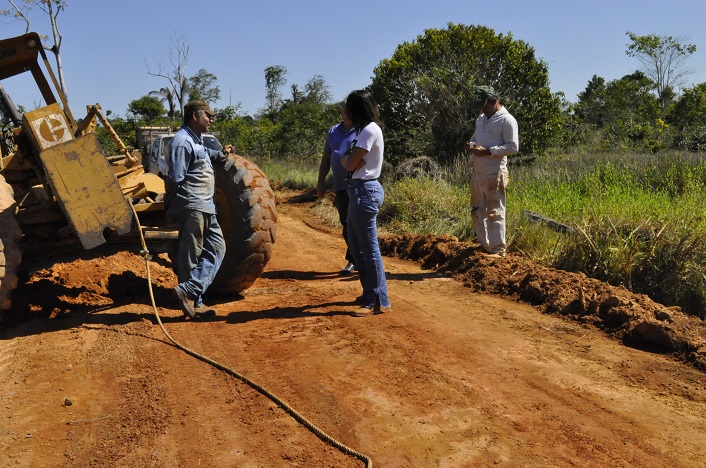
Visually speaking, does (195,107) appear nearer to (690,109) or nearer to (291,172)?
(291,172)

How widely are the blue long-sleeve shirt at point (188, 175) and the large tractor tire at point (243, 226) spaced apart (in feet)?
1.71

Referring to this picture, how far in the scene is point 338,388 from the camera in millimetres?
4691

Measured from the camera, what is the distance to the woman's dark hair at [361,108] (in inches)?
244

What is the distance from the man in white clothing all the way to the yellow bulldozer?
2.61m

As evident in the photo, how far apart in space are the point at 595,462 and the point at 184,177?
4.22 m

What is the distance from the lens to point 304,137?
89.7 ft

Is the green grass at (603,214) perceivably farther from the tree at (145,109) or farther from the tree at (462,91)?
the tree at (145,109)

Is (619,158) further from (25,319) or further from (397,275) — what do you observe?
(25,319)

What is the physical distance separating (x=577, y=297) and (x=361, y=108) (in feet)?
8.58

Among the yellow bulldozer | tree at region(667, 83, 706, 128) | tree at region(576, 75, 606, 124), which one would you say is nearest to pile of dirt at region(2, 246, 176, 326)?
the yellow bulldozer

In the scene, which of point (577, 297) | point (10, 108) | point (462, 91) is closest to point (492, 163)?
point (577, 297)

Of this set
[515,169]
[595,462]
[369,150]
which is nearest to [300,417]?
[595,462]

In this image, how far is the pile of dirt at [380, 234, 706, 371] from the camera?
18.0 ft

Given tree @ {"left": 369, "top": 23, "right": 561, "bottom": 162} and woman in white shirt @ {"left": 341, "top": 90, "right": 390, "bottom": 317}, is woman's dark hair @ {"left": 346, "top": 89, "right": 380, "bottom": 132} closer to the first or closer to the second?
woman in white shirt @ {"left": 341, "top": 90, "right": 390, "bottom": 317}
